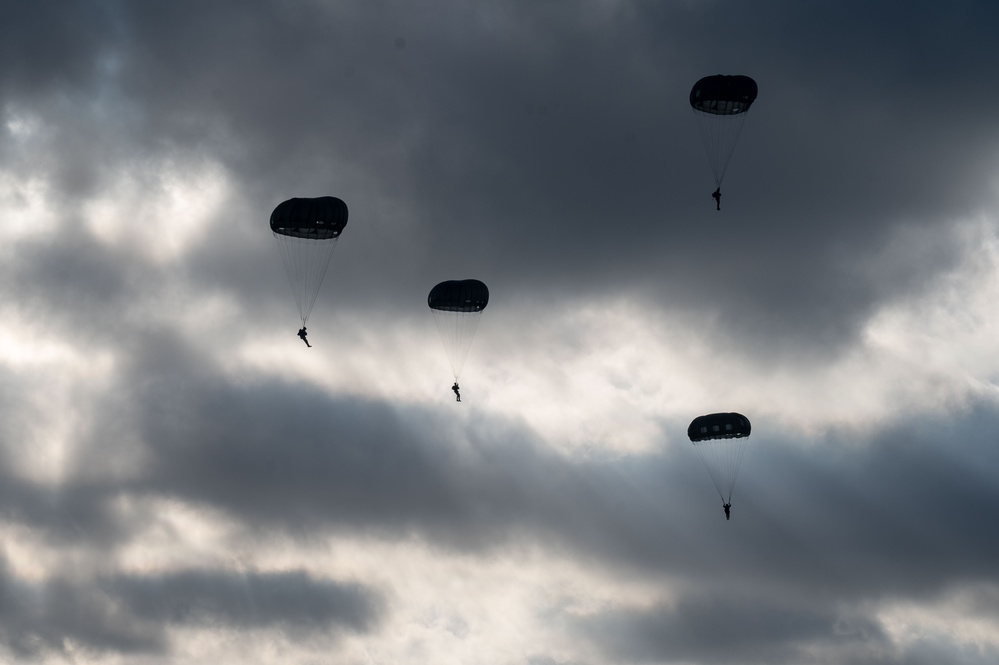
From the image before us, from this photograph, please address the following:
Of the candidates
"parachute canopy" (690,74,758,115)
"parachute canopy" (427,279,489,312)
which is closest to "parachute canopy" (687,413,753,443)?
"parachute canopy" (427,279,489,312)

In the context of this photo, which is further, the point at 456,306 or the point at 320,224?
the point at 456,306

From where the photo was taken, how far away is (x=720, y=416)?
129 metres

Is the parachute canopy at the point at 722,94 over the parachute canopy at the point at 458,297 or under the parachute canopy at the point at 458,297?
over

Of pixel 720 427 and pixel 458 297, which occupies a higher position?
pixel 458 297

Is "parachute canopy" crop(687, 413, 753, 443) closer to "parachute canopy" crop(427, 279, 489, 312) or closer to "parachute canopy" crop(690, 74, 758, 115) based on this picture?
"parachute canopy" crop(427, 279, 489, 312)

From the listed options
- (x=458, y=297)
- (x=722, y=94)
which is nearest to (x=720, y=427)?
(x=458, y=297)

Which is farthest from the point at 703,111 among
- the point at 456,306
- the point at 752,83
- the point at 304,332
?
the point at 304,332

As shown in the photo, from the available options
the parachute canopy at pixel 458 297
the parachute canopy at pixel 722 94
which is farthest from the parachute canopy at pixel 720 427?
the parachute canopy at pixel 722 94

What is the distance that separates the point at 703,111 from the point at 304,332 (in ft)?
108

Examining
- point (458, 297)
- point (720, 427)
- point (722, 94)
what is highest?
point (722, 94)

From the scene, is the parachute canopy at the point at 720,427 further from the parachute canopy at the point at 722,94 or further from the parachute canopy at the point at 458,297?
the parachute canopy at the point at 722,94

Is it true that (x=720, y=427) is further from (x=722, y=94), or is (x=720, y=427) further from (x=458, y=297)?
(x=722, y=94)

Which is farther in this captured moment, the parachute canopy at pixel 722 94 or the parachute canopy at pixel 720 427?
the parachute canopy at pixel 720 427

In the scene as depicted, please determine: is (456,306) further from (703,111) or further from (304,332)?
(703,111)
